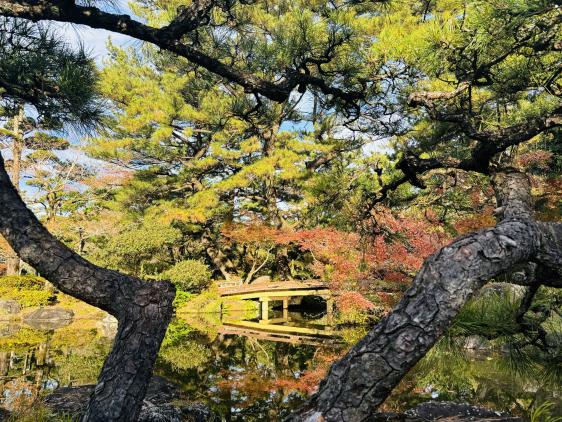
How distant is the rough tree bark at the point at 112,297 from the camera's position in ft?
4.30

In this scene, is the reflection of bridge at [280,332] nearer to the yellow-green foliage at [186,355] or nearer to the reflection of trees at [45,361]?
the yellow-green foliage at [186,355]

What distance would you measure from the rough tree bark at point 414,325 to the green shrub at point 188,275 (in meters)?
11.2

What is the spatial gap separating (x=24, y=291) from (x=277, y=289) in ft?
21.6

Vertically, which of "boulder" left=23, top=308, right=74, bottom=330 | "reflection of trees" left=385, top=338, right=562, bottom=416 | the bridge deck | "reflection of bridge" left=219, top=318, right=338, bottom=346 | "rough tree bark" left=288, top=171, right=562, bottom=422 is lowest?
"reflection of trees" left=385, top=338, right=562, bottom=416

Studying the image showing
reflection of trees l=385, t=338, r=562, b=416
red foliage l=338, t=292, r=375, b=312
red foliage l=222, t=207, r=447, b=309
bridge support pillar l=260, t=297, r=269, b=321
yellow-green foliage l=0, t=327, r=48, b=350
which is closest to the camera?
reflection of trees l=385, t=338, r=562, b=416

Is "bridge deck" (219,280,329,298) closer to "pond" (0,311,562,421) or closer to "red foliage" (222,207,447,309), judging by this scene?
"red foliage" (222,207,447,309)

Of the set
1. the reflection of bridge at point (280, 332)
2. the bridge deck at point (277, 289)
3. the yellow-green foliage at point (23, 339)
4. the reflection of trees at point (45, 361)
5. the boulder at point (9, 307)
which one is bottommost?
the reflection of bridge at point (280, 332)

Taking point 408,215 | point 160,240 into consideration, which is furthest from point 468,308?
point 160,240

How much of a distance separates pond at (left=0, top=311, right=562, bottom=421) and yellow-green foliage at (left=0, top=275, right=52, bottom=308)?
1.51 meters

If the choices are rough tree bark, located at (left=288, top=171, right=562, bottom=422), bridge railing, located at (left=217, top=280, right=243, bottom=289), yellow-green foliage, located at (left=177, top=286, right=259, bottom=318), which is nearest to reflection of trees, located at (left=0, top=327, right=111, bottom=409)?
yellow-green foliage, located at (left=177, top=286, right=259, bottom=318)

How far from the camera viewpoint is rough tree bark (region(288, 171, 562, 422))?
3.10 feet

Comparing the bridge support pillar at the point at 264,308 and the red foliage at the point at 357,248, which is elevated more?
the red foliage at the point at 357,248

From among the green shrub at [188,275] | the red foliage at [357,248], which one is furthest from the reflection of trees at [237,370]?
the green shrub at [188,275]

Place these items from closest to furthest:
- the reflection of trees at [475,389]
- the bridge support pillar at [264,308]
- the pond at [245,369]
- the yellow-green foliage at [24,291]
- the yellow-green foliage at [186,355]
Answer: the reflection of trees at [475,389]
the pond at [245,369]
the yellow-green foliage at [186,355]
the yellow-green foliage at [24,291]
the bridge support pillar at [264,308]
